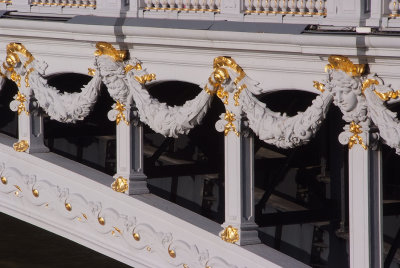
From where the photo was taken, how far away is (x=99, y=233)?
1617cm

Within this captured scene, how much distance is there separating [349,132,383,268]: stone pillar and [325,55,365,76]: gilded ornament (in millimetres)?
653

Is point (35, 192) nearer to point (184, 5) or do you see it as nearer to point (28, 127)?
point (28, 127)

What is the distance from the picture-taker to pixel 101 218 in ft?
52.6

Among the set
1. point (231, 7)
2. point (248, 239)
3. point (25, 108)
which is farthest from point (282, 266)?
point (25, 108)

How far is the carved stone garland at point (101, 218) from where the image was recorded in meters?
15.1

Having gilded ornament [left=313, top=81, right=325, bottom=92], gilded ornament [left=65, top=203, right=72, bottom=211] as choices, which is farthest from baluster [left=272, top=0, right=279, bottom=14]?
gilded ornament [left=65, top=203, right=72, bottom=211]

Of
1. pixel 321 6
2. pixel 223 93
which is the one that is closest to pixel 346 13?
pixel 321 6

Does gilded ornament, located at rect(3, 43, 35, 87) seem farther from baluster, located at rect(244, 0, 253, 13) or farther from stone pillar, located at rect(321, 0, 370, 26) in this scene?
stone pillar, located at rect(321, 0, 370, 26)

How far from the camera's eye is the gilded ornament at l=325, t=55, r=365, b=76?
12750 mm

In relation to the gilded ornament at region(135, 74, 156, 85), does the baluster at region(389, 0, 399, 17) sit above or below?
above

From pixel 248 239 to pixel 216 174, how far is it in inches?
151

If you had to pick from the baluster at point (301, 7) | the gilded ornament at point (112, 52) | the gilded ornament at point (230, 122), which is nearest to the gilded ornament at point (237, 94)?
the gilded ornament at point (230, 122)

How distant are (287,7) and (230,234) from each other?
2.24m

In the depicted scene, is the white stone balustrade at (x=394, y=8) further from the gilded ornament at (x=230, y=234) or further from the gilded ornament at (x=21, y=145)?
the gilded ornament at (x=21, y=145)
